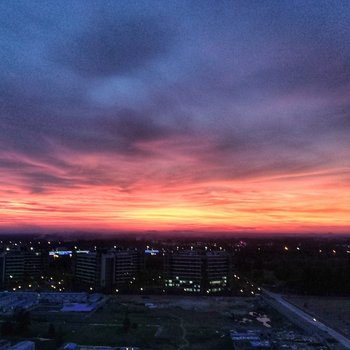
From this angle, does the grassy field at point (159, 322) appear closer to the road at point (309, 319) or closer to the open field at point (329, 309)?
the road at point (309, 319)

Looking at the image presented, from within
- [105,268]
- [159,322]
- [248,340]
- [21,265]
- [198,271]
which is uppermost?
[21,265]

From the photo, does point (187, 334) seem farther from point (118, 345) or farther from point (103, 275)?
point (103, 275)

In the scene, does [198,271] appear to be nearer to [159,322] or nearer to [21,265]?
[159,322]

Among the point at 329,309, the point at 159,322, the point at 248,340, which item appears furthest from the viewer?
the point at 329,309

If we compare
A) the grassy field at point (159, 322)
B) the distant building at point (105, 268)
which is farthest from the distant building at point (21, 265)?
the grassy field at point (159, 322)

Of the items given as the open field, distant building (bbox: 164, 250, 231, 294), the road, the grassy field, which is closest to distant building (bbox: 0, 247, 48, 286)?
distant building (bbox: 164, 250, 231, 294)

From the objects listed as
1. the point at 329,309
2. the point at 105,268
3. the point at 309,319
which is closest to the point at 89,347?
the point at 309,319

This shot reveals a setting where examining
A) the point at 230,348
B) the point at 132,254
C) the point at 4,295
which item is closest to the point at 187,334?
the point at 230,348
